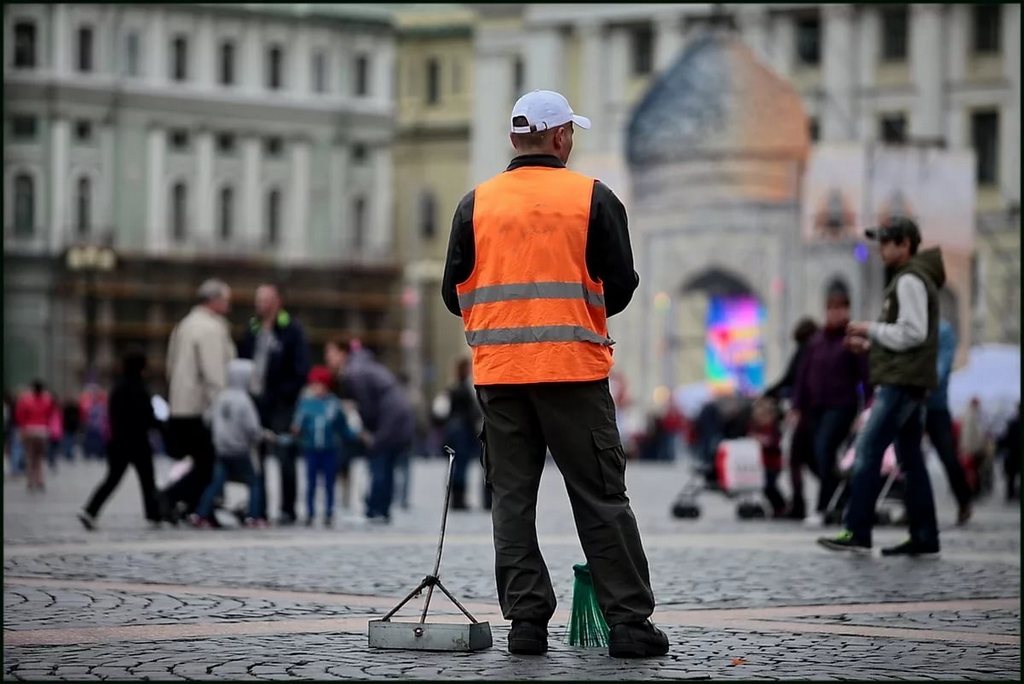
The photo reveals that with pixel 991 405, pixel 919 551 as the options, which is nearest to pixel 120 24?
pixel 991 405

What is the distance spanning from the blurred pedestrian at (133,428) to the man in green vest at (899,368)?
6113mm

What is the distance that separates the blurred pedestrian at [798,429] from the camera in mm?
18047

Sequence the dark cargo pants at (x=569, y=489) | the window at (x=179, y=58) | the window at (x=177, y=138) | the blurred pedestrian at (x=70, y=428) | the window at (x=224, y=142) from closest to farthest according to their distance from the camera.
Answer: the dark cargo pants at (x=569, y=489) → the blurred pedestrian at (x=70, y=428) → the window at (x=179, y=58) → the window at (x=177, y=138) → the window at (x=224, y=142)

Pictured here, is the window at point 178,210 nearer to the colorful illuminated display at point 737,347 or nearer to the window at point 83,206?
the window at point 83,206

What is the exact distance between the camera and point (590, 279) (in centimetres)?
779

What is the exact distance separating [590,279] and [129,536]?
786 centimetres

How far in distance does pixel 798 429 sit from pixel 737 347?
1761 inches

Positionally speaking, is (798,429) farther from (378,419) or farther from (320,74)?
(320,74)

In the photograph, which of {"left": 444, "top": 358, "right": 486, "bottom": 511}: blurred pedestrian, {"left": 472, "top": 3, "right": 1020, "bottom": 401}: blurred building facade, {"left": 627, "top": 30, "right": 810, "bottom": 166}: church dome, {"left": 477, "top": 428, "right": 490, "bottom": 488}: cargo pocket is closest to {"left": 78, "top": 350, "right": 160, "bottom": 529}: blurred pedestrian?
{"left": 444, "top": 358, "right": 486, "bottom": 511}: blurred pedestrian

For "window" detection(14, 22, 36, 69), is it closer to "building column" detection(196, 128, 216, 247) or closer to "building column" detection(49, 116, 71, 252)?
"building column" detection(49, 116, 71, 252)

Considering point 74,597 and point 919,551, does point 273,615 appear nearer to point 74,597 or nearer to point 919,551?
point 74,597

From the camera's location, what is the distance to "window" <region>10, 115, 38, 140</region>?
256ft

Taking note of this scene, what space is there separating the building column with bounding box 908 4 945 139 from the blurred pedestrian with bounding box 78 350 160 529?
56.1 meters

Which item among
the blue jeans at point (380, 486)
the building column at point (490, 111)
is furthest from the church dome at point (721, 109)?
the blue jeans at point (380, 486)
